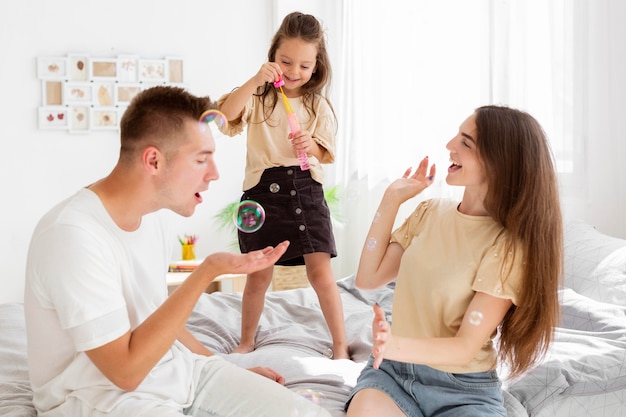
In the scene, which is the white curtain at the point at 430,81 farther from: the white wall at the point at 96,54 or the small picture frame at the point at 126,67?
the small picture frame at the point at 126,67

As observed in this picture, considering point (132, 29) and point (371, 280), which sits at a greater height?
point (132, 29)

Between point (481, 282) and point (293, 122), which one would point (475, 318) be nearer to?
point (481, 282)

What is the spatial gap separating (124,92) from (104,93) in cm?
12

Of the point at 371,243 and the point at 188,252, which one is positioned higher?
the point at 371,243

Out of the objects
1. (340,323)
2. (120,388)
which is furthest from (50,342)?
(340,323)

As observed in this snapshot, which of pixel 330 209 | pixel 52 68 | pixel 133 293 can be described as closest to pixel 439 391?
pixel 133 293

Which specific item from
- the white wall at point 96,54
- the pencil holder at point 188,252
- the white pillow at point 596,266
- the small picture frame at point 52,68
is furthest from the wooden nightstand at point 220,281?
the white pillow at point 596,266

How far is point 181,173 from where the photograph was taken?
1.57m

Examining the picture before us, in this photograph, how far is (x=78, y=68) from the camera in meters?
4.67

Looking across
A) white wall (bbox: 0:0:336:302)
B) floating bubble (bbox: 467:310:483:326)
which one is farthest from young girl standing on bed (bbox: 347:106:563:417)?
white wall (bbox: 0:0:336:302)

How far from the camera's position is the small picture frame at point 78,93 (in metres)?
4.66

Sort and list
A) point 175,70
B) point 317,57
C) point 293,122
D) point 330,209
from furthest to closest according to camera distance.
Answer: point 175,70, point 330,209, point 317,57, point 293,122

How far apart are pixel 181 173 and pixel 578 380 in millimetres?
1120

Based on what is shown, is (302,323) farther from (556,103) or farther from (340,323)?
(556,103)
